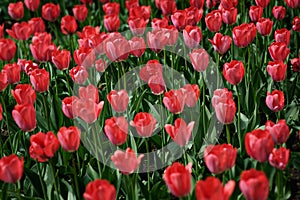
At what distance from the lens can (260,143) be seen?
2.29 m

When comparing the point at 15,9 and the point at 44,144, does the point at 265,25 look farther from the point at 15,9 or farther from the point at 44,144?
the point at 15,9

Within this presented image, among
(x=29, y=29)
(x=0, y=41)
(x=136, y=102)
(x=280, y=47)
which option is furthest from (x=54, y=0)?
(x=280, y=47)

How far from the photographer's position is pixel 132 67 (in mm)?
4020

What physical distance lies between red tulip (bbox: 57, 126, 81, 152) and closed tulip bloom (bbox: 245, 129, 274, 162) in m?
0.66

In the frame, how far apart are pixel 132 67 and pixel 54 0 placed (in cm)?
224

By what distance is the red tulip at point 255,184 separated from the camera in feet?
6.68

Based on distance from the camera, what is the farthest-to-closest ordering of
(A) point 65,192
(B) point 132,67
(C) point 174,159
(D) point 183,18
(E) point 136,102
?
(B) point 132,67 < (D) point 183,18 < (E) point 136,102 < (C) point 174,159 < (A) point 65,192

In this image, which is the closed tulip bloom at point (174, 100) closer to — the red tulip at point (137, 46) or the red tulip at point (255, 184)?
the red tulip at point (137, 46)

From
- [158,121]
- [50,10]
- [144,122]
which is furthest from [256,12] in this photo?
[144,122]

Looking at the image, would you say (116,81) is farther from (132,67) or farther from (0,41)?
(0,41)

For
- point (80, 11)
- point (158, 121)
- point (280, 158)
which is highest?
point (80, 11)

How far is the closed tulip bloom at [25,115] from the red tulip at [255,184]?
1005 mm

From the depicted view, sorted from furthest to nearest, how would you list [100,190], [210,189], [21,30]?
[21,30]
[100,190]
[210,189]

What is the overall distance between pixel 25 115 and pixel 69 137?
0.26 m
